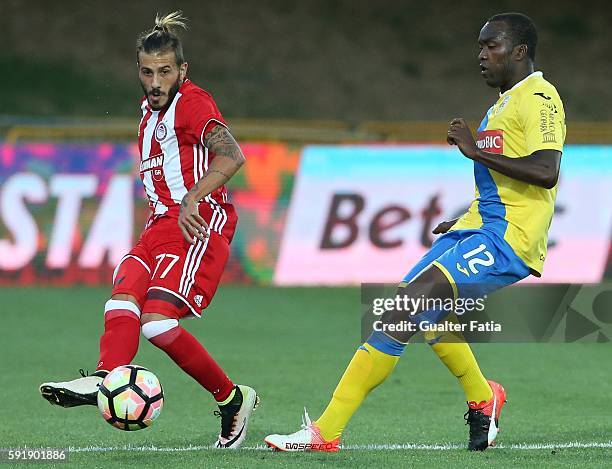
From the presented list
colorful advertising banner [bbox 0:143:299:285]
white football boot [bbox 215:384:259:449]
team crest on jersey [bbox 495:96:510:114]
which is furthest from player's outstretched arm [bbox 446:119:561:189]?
colorful advertising banner [bbox 0:143:299:285]

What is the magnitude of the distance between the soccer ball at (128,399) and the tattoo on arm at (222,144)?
1.10m

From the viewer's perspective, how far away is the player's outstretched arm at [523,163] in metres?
5.72

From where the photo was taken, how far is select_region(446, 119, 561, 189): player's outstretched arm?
5.72 m

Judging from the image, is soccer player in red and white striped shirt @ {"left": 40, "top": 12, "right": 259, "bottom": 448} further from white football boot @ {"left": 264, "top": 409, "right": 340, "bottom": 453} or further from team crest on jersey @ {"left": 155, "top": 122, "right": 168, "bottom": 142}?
white football boot @ {"left": 264, "top": 409, "right": 340, "bottom": 453}

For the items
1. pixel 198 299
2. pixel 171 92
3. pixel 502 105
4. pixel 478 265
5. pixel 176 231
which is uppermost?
pixel 171 92

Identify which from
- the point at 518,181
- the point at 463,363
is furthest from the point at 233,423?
the point at 518,181

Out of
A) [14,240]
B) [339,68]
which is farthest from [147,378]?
[339,68]

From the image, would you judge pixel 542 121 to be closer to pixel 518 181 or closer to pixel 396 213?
pixel 518 181

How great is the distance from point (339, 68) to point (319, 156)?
14391 millimetres

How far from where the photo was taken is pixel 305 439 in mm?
6016

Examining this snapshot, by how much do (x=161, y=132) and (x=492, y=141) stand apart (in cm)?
160

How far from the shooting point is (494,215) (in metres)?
6.00

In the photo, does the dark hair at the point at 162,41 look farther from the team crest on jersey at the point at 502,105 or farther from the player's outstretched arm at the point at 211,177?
the team crest on jersey at the point at 502,105

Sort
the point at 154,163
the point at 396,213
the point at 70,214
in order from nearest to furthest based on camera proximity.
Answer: the point at 154,163, the point at 70,214, the point at 396,213
